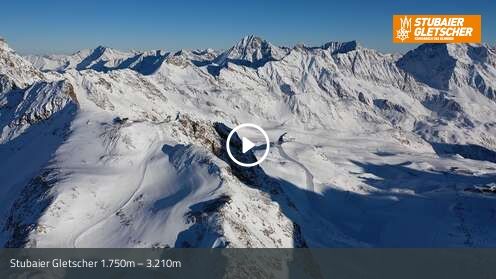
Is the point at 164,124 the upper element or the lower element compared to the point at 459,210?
upper

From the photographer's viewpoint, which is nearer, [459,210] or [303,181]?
[459,210]

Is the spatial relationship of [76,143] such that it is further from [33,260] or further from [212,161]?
[33,260]

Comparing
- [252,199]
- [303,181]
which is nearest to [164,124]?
[252,199]

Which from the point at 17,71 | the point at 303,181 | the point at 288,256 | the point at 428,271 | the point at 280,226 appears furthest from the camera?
the point at 17,71

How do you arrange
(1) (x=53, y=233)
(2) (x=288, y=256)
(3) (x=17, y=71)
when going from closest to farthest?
(1) (x=53, y=233), (2) (x=288, y=256), (3) (x=17, y=71)

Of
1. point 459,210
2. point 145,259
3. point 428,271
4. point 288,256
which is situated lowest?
point 459,210
